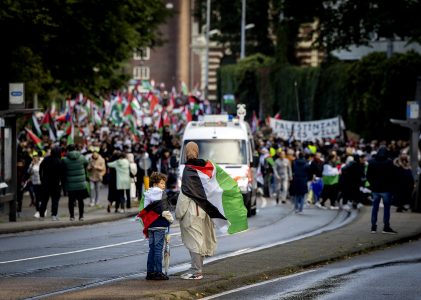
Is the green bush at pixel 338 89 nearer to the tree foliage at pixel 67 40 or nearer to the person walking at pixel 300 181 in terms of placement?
the tree foliage at pixel 67 40

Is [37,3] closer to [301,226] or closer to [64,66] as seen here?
[64,66]

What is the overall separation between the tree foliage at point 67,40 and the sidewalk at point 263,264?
1409 centimetres

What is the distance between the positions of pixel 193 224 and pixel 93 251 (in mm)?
6689

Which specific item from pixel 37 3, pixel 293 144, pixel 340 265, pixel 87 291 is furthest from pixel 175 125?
pixel 87 291

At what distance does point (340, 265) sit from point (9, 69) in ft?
76.7

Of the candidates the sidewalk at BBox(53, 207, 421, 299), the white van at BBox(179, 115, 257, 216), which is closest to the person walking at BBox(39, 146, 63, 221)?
the white van at BBox(179, 115, 257, 216)

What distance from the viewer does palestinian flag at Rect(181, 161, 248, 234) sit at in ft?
56.0

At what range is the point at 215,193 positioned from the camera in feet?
56.5

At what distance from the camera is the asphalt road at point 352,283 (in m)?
16.0

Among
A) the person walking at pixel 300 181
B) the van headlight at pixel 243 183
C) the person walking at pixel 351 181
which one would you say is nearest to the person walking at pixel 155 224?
the van headlight at pixel 243 183

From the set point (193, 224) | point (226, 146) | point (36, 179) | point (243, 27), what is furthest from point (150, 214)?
point (243, 27)

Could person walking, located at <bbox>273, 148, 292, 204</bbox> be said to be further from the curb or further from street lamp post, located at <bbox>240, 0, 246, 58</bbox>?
street lamp post, located at <bbox>240, 0, 246, 58</bbox>

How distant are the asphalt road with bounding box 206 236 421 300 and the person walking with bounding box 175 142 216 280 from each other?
704mm

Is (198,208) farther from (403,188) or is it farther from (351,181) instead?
(351,181)
